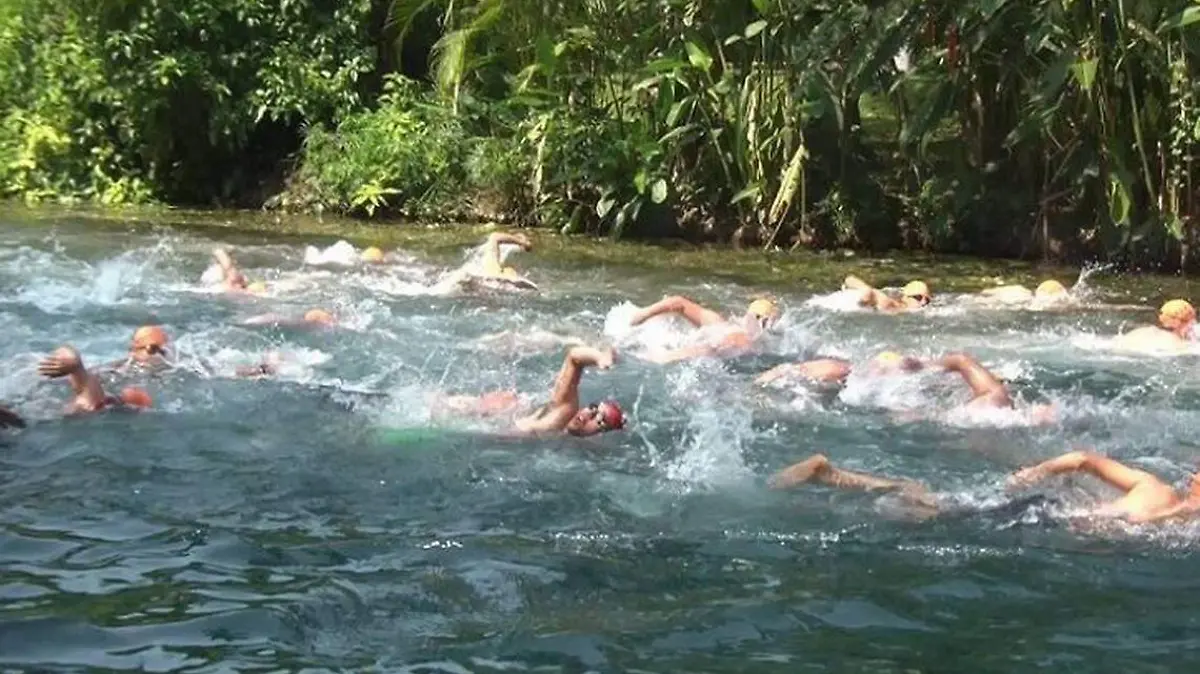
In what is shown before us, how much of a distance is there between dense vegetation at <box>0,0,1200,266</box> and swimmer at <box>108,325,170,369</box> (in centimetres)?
788

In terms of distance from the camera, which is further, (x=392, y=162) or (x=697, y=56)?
(x=392, y=162)

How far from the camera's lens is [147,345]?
10.7 m

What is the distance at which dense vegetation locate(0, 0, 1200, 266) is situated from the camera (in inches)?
620

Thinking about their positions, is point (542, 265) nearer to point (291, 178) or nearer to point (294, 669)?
point (291, 178)

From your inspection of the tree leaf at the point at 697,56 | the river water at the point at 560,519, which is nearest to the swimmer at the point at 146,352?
the river water at the point at 560,519

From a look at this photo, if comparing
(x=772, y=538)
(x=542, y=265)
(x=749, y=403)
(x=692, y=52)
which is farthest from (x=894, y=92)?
(x=772, y=538)

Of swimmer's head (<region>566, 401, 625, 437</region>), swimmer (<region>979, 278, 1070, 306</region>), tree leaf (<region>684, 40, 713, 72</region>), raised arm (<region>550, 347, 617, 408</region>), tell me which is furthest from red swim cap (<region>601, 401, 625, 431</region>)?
tree leaf (<region>684, 40, 713, 72</region>)

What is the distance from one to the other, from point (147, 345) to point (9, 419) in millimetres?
1849

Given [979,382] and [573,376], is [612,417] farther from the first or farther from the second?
[979,382]

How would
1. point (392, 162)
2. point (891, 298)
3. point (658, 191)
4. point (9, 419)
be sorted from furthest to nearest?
point (392, 162) → point (658, 191) → point (891, 298) → point (9, 419)

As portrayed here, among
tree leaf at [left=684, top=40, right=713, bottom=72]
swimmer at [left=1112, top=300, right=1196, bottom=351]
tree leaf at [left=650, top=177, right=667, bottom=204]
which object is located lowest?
swimmer at [left=1112, top=300, right=1196, bottom=351]

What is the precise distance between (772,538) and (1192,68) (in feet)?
32.5

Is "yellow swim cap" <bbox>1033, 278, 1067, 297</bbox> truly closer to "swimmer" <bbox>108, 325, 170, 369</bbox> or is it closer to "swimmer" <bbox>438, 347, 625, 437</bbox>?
"swimmer" <bbox>438, 347, 625, 437</bbox>

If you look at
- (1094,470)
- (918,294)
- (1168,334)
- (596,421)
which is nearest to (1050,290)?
(918,294)
